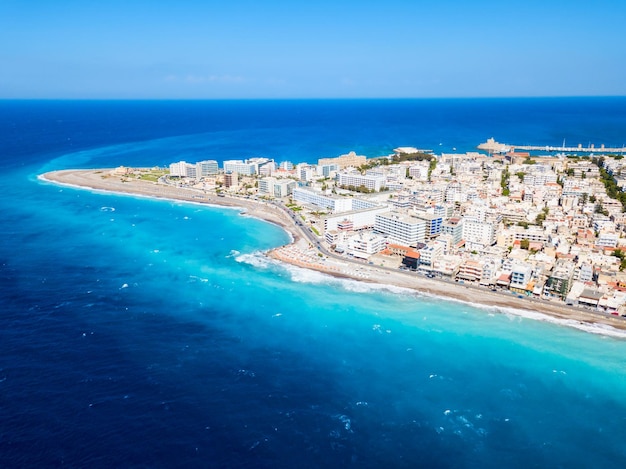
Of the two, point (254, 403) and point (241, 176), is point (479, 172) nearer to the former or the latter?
point (241, 176)

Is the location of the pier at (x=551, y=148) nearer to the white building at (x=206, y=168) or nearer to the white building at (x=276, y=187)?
the white building at (x=276, y=187)

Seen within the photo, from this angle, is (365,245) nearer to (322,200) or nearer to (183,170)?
(322,200)

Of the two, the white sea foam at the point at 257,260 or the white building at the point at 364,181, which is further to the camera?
the white building at the point at 364,181

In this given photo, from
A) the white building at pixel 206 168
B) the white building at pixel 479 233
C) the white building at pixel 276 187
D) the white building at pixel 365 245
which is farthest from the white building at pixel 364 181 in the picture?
the white building at pixel 365 245

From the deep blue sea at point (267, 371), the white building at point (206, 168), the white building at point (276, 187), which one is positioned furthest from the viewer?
the white building at point (206, 168)

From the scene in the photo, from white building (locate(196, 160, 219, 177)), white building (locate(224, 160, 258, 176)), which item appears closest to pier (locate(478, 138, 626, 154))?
white building (locate(224, 160, 258, 176))

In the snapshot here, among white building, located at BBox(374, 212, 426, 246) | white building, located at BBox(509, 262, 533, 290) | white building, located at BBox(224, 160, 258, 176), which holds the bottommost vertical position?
white building, located at BBox(509, 262, 533, 290)

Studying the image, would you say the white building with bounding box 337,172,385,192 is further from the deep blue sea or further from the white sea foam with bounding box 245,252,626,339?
the white sea foam with bounding box 245,252,626,339
